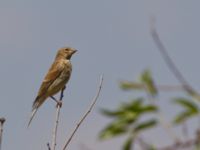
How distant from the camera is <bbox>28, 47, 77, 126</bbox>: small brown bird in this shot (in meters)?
16.7

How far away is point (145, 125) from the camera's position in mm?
2008

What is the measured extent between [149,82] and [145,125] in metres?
0.16

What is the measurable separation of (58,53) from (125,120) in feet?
53.7

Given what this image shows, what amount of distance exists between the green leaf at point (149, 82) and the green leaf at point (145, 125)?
0.29 ft

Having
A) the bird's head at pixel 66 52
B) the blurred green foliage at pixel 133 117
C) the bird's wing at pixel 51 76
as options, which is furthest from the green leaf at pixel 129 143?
the bird's head at pixel 66 52

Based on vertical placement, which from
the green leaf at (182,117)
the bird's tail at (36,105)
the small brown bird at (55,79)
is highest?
the green leaf at (182,117)

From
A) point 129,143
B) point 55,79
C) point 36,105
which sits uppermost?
point 129,143

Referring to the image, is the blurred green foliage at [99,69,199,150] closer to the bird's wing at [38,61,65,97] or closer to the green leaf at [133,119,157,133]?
the green leaf at [133,119,157,133]

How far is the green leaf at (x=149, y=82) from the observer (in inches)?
80.1

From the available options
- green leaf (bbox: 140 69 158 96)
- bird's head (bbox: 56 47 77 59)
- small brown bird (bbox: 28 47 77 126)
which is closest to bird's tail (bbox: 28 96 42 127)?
small brown bird (bbox: 28 47 77 126)

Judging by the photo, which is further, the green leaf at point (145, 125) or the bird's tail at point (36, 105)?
the bird's tail at point (36, 105)

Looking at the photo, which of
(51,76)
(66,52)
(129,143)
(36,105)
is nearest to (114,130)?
(129,143)

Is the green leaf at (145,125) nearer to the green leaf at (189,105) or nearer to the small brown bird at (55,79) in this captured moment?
the green leaf at (189,105)

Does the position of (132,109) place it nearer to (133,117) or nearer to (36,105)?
(133,117)
